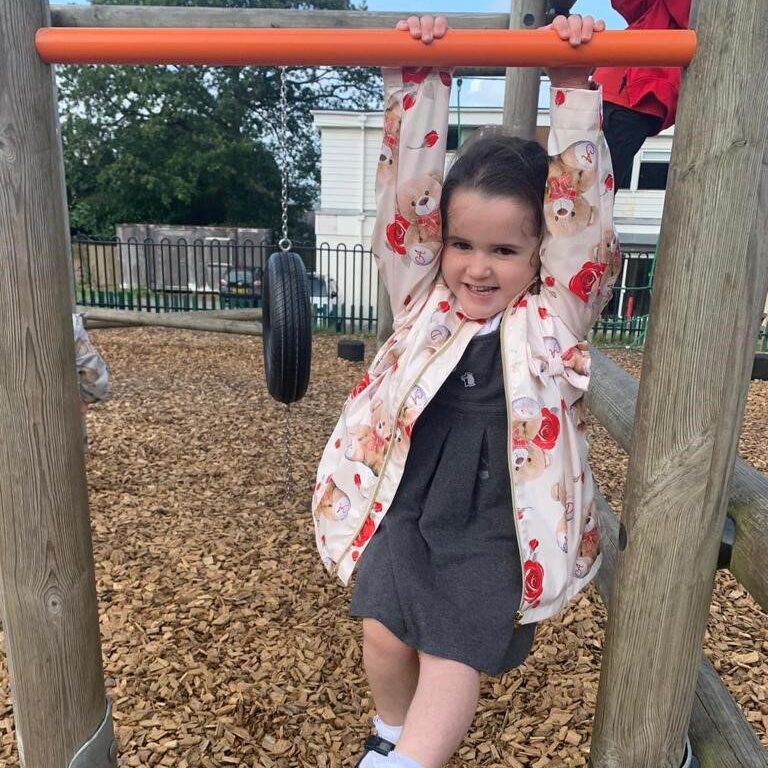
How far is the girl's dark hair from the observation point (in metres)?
1.46

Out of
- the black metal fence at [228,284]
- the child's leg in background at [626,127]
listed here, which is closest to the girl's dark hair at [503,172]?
the child's leg in background at [626,127]

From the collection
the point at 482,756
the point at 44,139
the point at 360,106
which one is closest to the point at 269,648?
the point at 482,756

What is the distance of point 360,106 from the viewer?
1113 inches

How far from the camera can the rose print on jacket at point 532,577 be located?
1.41 m

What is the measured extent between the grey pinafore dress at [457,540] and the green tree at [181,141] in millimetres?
25554

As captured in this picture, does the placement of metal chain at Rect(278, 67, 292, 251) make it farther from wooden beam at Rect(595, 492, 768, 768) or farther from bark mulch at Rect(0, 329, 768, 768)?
wooden beam at Rect(595, 492, 768, 768)

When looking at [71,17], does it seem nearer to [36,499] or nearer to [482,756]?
[36,499]

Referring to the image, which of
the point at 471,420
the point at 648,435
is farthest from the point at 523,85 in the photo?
the point at 648,435

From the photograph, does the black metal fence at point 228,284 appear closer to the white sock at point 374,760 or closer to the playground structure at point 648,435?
the playground structure at point 648,435

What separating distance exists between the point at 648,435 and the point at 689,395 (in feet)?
0.34

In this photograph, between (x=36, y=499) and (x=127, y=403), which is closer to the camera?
(x=36, y=499)

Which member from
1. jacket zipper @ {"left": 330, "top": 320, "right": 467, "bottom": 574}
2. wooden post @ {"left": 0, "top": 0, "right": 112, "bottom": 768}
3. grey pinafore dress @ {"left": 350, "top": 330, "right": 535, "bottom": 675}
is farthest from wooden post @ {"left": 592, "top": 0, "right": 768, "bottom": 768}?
wooden post @ {"left": 0, "top": 0, "right": 112, "bottom": 768}

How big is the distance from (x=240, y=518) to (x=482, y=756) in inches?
73.4

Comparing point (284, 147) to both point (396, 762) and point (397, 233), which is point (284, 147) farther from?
point (396, 762)
